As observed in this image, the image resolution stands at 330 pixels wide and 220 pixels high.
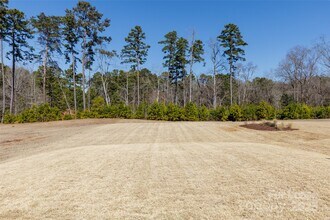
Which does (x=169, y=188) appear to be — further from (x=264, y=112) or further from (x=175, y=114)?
(x=264, y=112)

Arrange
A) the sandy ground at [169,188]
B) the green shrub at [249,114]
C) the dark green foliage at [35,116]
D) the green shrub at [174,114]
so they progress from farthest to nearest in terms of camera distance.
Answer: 1. the green shrub at [174,114]
2. the dark green foliage at [35,116]
3. the green shrub at [249,114]
4. the sandy ground at [169,188]

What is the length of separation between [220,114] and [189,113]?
3.19 meters

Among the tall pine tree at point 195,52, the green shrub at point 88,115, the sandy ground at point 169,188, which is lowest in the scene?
the sandy ground at point 169,188

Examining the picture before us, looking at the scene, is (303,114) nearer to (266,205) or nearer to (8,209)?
(266,205)

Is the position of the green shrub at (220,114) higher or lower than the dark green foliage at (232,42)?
lower

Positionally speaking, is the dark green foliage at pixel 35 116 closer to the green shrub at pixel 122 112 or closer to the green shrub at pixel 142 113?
the green shrub at pixel 122 112

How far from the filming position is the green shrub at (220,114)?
70.6ft

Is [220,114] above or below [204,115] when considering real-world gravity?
above

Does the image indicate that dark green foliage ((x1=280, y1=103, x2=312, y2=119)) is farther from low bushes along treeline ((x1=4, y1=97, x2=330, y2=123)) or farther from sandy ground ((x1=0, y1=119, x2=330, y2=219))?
sandy ground ((x1=0, y1=119, x2=330, y2=219))

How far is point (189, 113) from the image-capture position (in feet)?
73.8

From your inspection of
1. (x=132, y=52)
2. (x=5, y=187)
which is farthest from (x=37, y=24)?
(x=5, y=187)

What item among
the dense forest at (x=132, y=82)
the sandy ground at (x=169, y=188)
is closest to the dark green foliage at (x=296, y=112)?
the dense forest at (x=132, y=82)

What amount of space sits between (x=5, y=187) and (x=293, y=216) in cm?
445

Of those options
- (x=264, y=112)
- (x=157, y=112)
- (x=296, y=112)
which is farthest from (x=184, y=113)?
(x=296, y=112)
